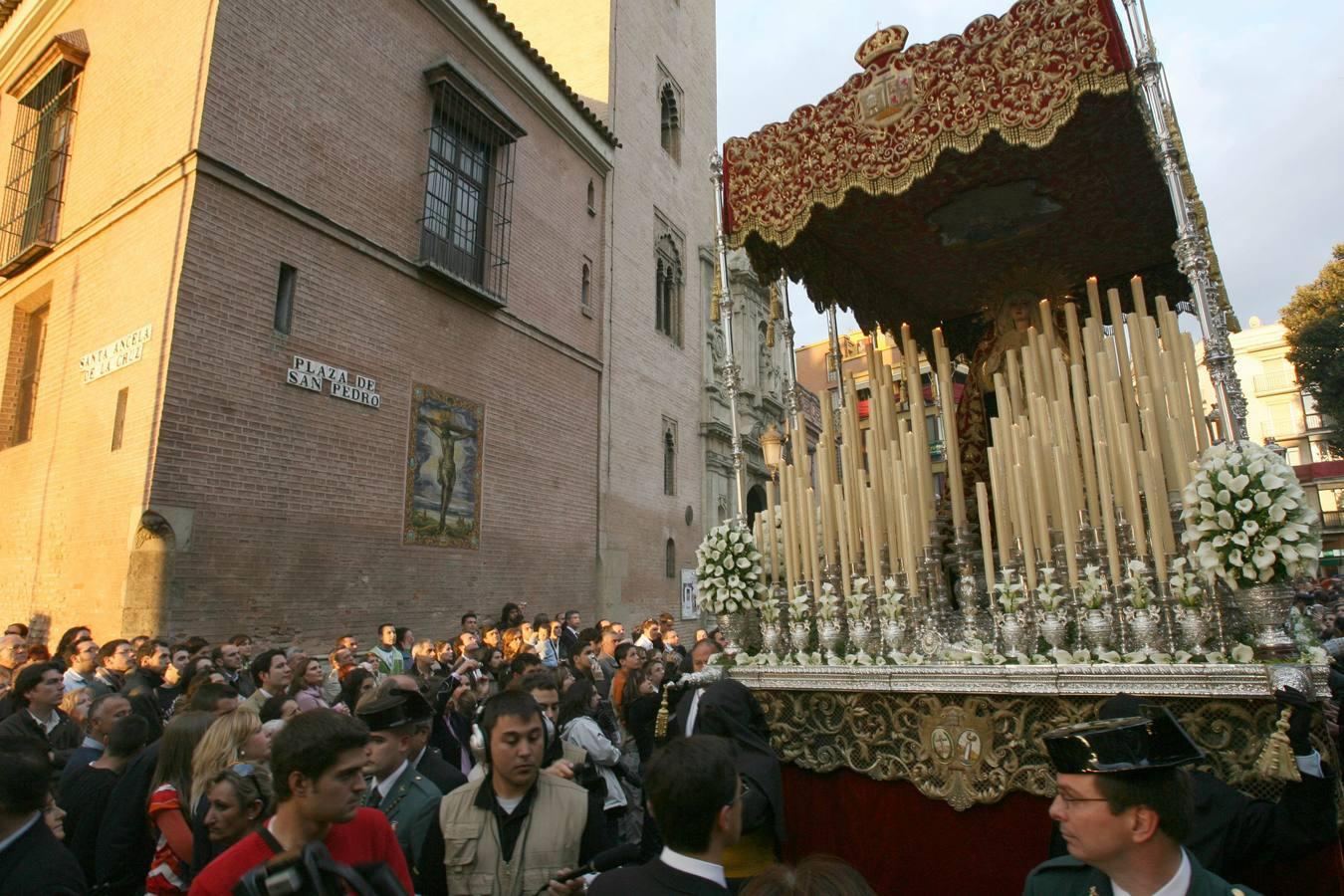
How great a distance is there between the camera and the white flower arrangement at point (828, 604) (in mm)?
5000

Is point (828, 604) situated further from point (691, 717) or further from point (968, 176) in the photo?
point (968, 176)

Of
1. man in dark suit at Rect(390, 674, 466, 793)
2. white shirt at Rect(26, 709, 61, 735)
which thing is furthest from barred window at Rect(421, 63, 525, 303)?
man in dark suit at Rect(390, 674, 466, 793)

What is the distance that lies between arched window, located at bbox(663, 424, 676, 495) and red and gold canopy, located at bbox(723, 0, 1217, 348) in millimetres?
11904

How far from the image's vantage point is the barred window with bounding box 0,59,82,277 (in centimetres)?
1291

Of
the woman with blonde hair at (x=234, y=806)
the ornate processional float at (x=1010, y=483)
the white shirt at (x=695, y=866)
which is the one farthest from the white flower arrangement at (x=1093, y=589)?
the woman with blonde hair at (x=234, y=806)

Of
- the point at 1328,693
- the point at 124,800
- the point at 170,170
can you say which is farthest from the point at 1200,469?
the point at 170,170

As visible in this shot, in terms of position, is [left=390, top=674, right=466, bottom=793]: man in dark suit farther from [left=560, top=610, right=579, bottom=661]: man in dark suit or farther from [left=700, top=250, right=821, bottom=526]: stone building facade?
[left=700, top=250, right=821, bottom=526]: stone building facade

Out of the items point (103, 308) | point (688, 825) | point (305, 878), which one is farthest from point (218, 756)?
point (103, 308)

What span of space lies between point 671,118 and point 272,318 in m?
14.6

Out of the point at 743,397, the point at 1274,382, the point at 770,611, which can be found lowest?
the point at 770,611

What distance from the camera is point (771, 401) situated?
2419 centimetres

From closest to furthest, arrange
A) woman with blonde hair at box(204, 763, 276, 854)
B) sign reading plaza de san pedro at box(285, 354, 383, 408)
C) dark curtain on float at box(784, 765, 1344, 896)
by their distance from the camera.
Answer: woman with blonde hair at box(204, 763, 276, 854) < dark curtain on float at box(784, 765, 1344, 896) < sign reading plaza de san pedro at box(285, 354, 383, 408)

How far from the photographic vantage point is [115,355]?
1016 cm

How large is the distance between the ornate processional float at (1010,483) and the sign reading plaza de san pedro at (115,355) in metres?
7.45
